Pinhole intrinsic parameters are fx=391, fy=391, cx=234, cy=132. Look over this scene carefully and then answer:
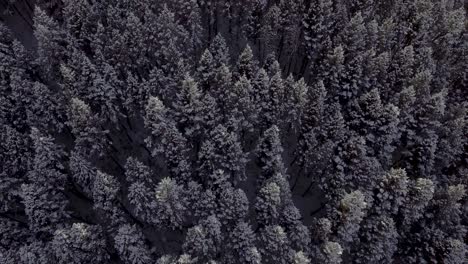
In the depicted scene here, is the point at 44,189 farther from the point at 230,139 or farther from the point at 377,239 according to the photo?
the point at 377,239

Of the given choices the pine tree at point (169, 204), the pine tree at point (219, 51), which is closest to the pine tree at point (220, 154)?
the pine tree at point (169, 204)

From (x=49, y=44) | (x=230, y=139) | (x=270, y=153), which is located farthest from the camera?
(x=49, y=44)

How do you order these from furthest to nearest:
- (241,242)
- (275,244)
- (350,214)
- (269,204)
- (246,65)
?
(246,65) → (269,204) → (350,214) → (241,242) → (275,244)

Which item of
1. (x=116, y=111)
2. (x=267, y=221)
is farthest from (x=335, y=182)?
(x=116, y=111)

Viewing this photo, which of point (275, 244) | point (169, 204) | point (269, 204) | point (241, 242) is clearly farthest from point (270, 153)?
point (169, 204)

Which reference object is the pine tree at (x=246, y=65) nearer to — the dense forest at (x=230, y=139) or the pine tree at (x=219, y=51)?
the dense forest at (x=230, y=139)

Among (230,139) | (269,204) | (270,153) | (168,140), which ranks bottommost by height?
(168,140)

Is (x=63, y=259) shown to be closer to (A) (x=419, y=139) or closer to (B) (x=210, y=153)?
(B) (x=210, y=153)

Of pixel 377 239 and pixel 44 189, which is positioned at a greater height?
pixel 377 239

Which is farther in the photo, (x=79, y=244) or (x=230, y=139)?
(x=230, y=139)
